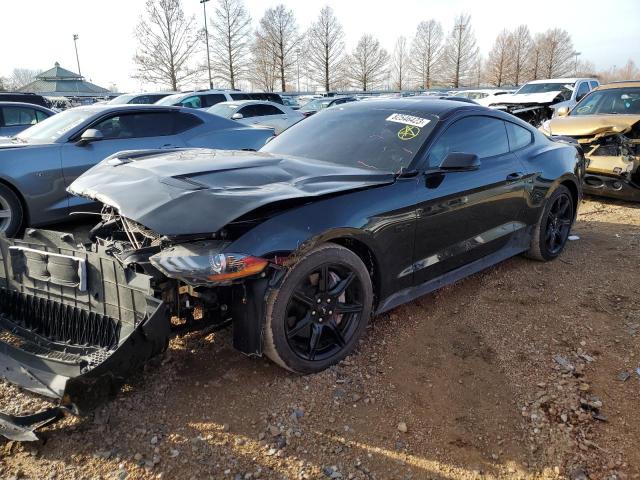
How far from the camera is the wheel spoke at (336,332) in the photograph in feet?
9.51

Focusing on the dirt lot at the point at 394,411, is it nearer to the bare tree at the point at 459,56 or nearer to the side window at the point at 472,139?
the side window at the point at 472,139

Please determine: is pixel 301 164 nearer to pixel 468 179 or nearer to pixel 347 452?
pixel 468 179

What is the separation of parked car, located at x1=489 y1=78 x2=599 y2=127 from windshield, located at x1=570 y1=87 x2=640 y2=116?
469 centimetres

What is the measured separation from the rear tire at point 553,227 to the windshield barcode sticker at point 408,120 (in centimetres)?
174

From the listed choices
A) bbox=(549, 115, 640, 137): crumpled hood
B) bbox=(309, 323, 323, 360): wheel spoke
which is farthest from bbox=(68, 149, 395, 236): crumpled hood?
bbox=(549, 115, 640, 137): crumpled hood

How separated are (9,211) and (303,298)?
13.1 ft

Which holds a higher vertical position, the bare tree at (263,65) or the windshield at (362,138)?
the bare tree at (263,65)

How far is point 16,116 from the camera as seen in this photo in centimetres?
881

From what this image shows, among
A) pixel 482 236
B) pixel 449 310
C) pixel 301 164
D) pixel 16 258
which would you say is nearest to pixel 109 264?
pixel 16 258

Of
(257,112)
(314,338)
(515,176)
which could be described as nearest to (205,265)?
(314,338)

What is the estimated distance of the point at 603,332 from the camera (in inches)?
137

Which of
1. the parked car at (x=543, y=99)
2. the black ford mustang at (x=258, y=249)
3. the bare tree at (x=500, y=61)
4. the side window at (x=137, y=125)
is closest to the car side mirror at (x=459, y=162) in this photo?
the black ford mustang at (x=258, y=249)

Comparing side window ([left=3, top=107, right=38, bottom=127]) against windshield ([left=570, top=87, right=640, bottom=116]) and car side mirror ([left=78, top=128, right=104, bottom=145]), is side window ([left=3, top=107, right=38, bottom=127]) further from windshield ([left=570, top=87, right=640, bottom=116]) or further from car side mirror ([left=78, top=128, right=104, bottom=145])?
windshield ([left=570, top=87, right=640, bottom=116])

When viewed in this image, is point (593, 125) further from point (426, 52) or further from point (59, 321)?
point (426, 52)
